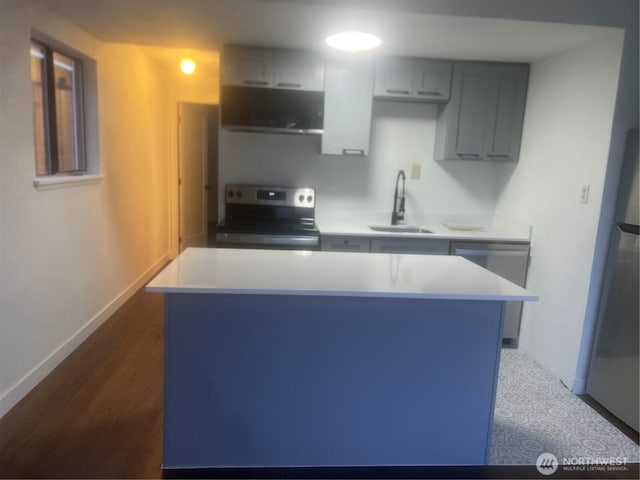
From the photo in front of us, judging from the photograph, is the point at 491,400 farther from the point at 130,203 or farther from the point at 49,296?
the point at 130,203

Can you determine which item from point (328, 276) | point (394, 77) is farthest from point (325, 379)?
point (394, 77)

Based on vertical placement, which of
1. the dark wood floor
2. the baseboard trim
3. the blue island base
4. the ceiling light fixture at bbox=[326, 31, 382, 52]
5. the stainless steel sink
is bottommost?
the dark wood floor

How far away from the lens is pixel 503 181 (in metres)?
3.78

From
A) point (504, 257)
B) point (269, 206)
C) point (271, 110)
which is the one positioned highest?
point (271, 110)

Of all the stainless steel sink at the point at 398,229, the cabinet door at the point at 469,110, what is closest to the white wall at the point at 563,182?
the cabinet door at the point at 469,110

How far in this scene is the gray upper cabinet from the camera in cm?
336

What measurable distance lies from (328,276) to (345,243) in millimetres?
1429

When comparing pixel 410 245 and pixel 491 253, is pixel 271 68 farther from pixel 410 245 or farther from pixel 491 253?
pixel 491 253

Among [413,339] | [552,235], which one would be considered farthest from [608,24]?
[413,339]

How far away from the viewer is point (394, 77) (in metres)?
3.37

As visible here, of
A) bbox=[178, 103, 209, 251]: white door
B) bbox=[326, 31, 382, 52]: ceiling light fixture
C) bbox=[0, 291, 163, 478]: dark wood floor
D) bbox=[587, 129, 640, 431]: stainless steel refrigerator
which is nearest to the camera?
bbox=[0, 291, 163, 478]: dark wood floor

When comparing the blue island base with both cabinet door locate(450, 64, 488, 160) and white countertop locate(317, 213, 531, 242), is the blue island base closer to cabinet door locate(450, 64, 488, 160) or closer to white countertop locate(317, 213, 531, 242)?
white countertop locate(317, 213, 531, 242)

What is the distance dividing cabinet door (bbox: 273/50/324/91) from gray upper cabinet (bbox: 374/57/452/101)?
17.8 inches

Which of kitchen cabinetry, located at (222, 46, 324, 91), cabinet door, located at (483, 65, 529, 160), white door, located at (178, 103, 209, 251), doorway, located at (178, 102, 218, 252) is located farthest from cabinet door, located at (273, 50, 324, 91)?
white door, located at (178, 103, 209, 251)
